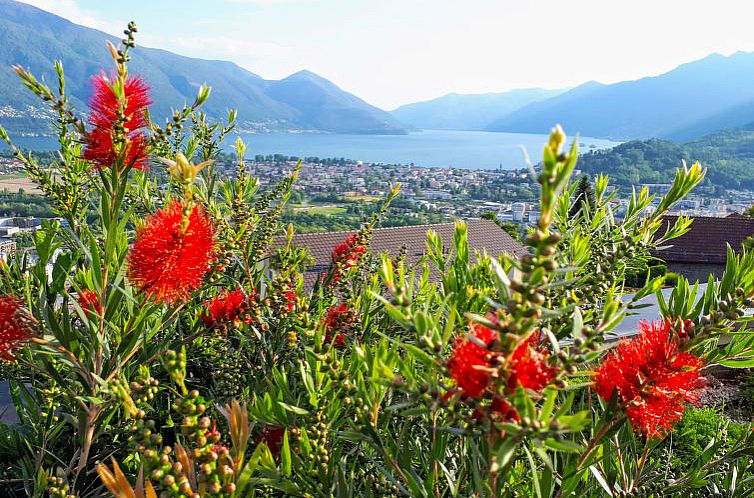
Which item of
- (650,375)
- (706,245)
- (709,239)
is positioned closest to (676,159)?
(709,239)

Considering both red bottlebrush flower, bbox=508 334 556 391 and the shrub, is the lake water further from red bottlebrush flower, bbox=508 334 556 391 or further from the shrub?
red bottlebrush flower, bbox=508 334 556 391

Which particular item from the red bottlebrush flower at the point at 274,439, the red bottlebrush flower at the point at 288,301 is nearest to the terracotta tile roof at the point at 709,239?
the red bottlebrush flower at the point at 288,301

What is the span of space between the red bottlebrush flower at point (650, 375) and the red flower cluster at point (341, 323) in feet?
2.95

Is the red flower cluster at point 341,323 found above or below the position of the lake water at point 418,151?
below

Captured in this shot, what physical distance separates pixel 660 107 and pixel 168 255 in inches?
7156

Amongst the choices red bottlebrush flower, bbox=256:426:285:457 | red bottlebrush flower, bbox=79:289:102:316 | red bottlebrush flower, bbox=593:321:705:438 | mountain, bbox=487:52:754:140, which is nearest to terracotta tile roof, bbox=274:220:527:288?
red bottlebrush flower, bbox=79:289:102:316

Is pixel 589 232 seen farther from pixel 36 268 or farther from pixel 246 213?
pixel 36 268

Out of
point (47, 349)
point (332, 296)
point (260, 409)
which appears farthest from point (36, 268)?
point (332, 296)

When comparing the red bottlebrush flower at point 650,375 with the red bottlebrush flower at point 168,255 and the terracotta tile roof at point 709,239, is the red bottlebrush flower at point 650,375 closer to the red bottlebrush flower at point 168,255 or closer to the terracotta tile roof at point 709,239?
the red bottlebrush flower at point 168,255

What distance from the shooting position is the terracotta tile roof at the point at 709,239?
20178 mm

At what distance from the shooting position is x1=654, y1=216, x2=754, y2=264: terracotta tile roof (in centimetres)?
2018

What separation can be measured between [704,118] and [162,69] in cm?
14795

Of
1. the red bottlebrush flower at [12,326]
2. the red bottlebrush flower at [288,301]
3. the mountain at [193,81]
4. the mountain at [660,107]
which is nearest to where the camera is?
the red bottlebrush flower at [12,326]

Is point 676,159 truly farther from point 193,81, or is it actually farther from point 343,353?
point 193,81
